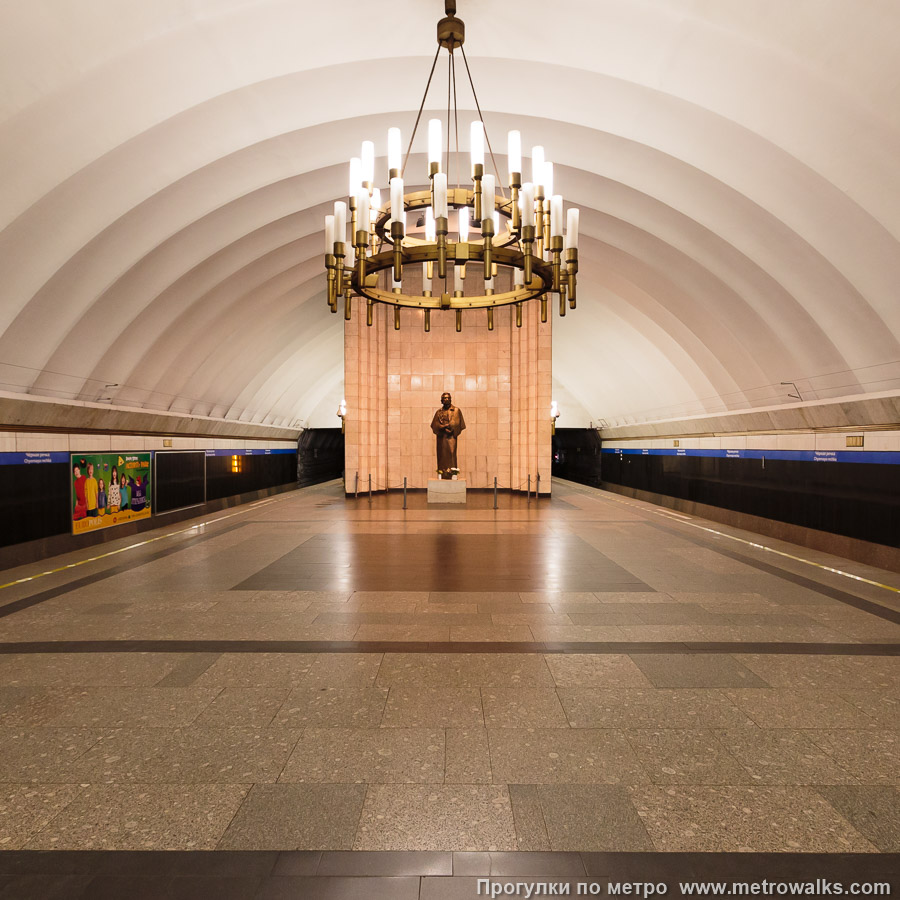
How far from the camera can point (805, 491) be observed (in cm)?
987

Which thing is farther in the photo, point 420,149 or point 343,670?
point 420,149

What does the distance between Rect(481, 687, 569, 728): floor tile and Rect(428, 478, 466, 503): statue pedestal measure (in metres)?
10.8

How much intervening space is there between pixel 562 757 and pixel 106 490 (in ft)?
32.9

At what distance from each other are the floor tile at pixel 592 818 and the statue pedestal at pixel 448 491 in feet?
38.9

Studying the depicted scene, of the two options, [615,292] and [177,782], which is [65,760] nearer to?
[177,782]

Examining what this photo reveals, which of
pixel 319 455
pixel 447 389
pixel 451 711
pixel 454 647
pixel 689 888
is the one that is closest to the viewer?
pixel 689 888

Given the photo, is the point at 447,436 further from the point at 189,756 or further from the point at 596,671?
the point at 189,756

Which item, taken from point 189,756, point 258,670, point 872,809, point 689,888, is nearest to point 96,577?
point 258,670

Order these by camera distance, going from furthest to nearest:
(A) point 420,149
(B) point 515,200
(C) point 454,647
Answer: (A) point 420,149
(B) point 515,200
(C) point 454,647

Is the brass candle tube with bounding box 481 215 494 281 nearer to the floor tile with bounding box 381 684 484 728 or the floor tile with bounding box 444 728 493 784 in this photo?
the floor tile with bounding box 381 684 484 728

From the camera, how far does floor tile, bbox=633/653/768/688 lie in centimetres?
387

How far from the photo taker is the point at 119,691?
12.3ft

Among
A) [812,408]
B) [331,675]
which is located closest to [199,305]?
[331,675]

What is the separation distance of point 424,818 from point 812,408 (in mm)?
10603
